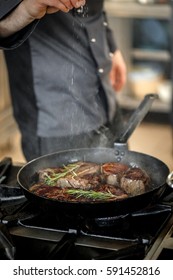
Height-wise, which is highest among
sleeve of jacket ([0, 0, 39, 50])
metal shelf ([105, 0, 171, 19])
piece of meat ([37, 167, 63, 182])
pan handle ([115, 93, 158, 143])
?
sleeve of jacket ([0, 0, 39, 50])

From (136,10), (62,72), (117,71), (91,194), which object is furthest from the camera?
(136,10)

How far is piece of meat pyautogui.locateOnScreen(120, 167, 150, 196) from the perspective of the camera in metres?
1.54

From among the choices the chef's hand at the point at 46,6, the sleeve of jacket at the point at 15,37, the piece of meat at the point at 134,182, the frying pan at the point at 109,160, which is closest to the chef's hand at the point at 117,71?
the frying pan at the point at 109,160

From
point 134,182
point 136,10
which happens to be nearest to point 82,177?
point 134,182

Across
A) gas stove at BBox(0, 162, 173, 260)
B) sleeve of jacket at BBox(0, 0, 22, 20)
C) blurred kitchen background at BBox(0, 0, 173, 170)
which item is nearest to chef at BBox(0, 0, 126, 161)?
sleeve of jacket at BBox(0, 0, 22, 20)

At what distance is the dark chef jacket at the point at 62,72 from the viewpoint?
2.21 metres

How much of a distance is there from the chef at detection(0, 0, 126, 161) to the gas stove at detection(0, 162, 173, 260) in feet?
2.21

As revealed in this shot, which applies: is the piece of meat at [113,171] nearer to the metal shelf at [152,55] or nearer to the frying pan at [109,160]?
the frying pan at [109,160]

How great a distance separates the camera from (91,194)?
151 cm

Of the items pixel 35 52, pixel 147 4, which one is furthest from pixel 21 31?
pixel 147 4

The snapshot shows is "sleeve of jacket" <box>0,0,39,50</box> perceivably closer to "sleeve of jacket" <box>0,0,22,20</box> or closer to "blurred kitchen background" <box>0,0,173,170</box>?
"sleeve of jacket" <box>0,0,22,20</box>

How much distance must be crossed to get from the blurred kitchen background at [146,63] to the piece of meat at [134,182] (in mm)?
2397

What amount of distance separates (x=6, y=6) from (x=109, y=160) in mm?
564

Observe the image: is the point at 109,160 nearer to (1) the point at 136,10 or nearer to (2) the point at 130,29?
(1) the point at 136,10
